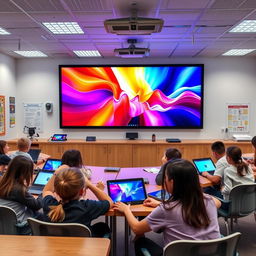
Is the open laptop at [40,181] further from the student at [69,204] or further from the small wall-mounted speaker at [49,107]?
the small wall-mounted speaker at [49,107]

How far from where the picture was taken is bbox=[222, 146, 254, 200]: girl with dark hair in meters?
2.94

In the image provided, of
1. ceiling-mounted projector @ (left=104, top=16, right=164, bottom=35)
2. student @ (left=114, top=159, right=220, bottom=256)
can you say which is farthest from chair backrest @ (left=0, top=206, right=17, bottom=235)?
ceiling-mounted projector @ (left=104, top=16, right=164, bottom=35)

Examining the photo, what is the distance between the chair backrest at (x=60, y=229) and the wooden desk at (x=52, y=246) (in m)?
0.15

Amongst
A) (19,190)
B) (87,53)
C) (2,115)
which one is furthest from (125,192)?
(2,115)

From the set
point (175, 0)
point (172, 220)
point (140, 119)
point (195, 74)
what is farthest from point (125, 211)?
point (195, 74)

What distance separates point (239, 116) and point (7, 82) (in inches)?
216

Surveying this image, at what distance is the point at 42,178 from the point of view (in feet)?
9.57

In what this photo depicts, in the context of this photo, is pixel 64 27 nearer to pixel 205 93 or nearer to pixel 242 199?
pixel 242 199

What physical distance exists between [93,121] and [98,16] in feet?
10.4

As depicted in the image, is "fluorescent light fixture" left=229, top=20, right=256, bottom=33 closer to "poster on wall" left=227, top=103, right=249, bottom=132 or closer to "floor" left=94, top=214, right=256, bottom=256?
"poster on wall" left=227, top=103, right=249, bottom=132

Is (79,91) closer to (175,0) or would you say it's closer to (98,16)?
(98,16)

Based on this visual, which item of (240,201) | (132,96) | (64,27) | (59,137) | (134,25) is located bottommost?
(240,201)

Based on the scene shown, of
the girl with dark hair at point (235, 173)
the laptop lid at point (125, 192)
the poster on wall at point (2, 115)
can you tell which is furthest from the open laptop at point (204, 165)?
the poster on wall at point (2, 115)

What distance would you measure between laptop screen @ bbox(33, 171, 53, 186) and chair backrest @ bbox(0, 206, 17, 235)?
Result: 27.7 inches
